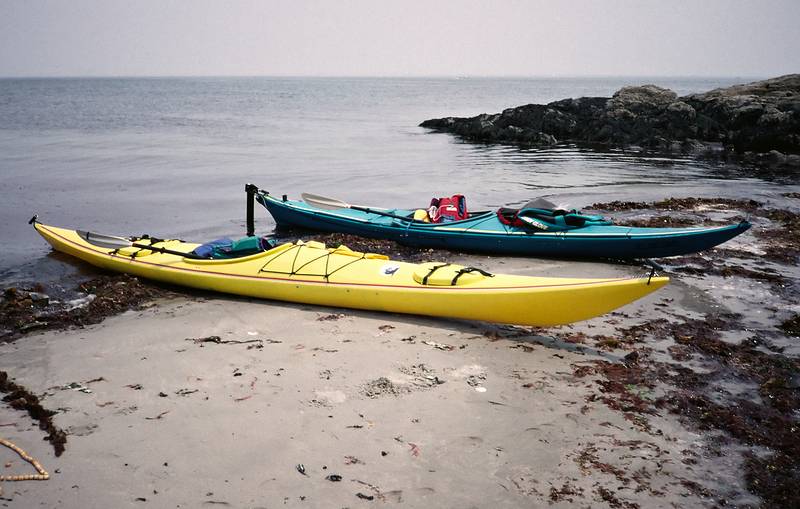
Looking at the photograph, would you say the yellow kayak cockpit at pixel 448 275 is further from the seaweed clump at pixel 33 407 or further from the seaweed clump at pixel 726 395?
the seaweed clump at pixel 33 407

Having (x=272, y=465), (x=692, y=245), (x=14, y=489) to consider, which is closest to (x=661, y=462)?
(x=272, y=465)

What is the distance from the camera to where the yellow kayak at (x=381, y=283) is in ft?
18.7

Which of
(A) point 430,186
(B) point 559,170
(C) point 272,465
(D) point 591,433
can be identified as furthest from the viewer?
(B) point 559,170

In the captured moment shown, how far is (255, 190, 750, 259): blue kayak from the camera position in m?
8.59

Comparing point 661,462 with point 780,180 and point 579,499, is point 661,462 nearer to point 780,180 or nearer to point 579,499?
point 579,499

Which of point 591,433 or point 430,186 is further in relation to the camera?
point 430,186

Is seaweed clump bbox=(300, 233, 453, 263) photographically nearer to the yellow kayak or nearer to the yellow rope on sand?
Result: the yellow kayak

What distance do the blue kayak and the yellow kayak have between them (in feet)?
9.17

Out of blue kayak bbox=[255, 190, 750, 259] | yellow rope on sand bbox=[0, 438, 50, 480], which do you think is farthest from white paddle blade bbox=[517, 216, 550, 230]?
yellow rope on sand bbox=[0, 438, 50, 480]

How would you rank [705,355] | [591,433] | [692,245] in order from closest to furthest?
1. [591,433]
2. [705,355]
3. [692,245]

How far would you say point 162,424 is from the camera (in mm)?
4523

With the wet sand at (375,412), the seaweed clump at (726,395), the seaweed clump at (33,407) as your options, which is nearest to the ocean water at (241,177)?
the seaweed clump at (33,407)

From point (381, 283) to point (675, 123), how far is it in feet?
89.0

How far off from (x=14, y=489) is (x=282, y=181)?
1584 cm
